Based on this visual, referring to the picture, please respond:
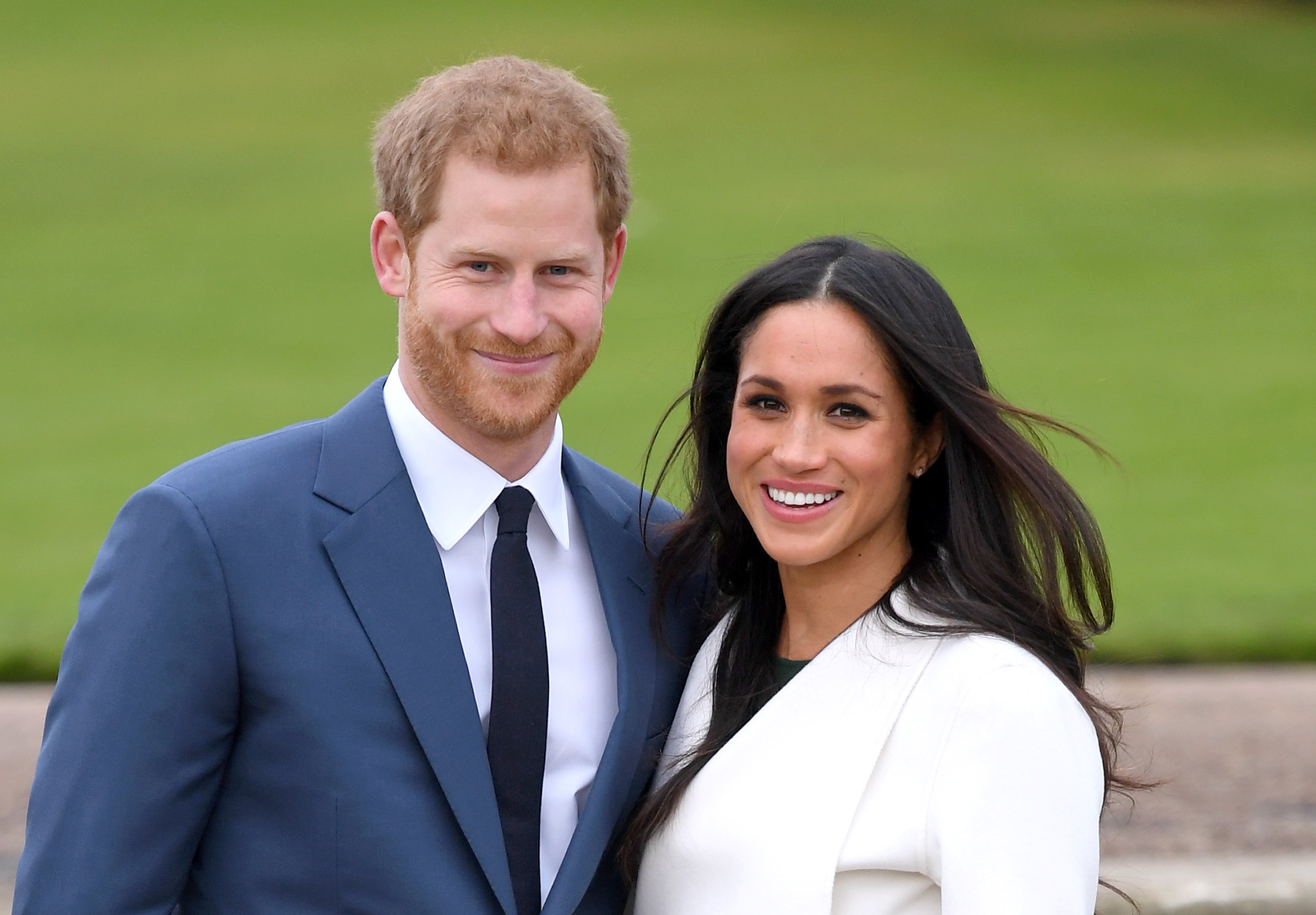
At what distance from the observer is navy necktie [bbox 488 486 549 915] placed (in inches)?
113

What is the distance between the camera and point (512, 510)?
303 cm

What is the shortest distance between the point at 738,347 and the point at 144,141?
95.6 feet

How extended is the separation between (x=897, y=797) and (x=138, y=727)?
4.30ft

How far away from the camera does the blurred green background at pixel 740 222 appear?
48.0 feet

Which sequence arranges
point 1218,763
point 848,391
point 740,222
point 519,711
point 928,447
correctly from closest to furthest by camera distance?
1. point 519,711
2. point 848,391
3. point 928,447
4. point 1218,763
5. point 740,222

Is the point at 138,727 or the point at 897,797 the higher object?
the point at 138,727

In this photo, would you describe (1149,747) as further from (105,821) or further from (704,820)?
(105,821)

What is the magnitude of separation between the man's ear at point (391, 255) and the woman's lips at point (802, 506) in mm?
817

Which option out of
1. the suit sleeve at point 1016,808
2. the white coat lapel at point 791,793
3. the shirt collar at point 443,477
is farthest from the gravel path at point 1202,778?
the shirt collar at point 443,477

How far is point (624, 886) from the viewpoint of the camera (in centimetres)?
323

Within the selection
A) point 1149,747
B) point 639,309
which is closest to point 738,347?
point 1149,747

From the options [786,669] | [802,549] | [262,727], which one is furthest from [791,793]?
[262,727]

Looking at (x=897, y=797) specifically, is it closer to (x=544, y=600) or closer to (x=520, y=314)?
(x=544, y=600)

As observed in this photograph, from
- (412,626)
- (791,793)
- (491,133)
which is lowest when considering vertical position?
(791,793)
